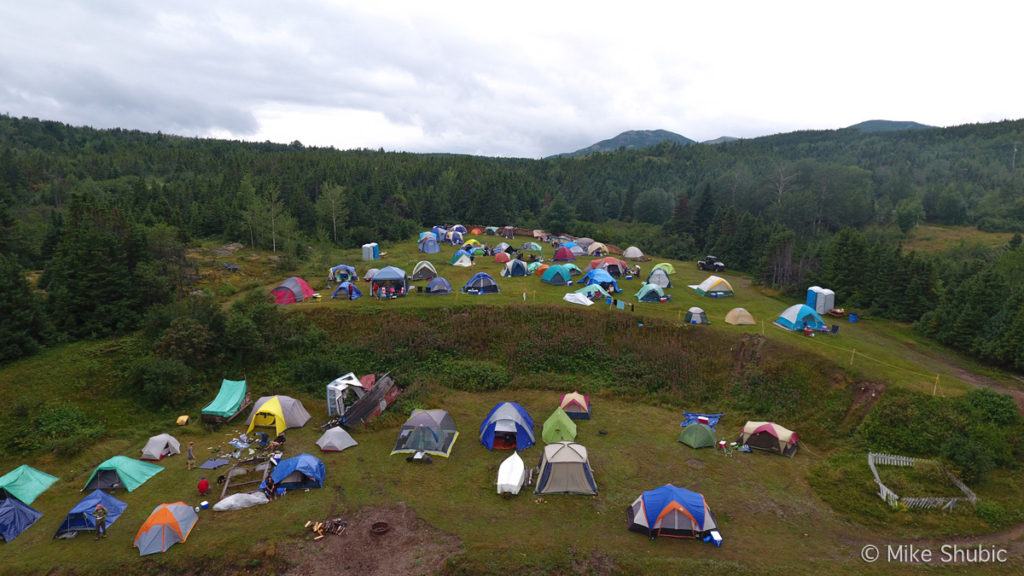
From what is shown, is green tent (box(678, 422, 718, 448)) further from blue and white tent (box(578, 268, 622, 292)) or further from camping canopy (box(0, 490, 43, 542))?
camping canopy (box(0, 490, 43, 542))

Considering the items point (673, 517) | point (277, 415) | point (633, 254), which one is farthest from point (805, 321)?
point (277, 415)

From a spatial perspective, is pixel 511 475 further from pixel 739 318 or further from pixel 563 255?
pixel 563 255

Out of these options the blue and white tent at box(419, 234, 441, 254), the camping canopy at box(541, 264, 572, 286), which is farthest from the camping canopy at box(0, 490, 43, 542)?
the blue and white tent at box(419, 234, 441, 254)

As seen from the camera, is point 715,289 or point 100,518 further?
point 715,289

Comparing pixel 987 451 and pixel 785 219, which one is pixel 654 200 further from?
pixel 987 451

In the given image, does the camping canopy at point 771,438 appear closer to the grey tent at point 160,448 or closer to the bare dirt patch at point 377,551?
the bare dirt patch at point 377,551

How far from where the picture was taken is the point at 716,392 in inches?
962

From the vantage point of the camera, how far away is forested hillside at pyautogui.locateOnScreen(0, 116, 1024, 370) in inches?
1061

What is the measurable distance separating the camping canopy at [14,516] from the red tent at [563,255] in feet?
122

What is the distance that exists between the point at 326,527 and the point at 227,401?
10.4m

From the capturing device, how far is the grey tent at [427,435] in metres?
19.2

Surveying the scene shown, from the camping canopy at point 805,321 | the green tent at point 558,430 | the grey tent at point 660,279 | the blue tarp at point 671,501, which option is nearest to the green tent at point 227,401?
the green tent at point 558,430

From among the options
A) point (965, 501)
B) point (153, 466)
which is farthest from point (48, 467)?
point (965, 501)

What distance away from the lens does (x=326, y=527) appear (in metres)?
14.8
